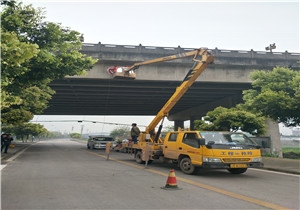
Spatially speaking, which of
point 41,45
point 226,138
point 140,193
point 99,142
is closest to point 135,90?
point 99,142

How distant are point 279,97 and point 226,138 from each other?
7396mm

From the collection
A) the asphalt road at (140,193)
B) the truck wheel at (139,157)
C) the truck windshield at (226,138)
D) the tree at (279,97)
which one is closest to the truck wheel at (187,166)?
the asphalt road at (140,193)

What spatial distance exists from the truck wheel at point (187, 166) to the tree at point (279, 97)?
803 centimetres

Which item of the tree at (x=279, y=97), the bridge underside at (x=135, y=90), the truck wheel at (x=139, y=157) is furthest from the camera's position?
the bridge underside at (x=135, y=90)

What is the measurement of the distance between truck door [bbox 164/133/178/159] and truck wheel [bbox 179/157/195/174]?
0.59 m

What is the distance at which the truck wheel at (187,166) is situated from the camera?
1127cm

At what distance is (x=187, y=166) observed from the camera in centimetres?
1157

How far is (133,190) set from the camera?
317 inches

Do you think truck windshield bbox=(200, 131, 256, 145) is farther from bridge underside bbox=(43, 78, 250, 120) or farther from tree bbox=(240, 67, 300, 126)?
bridge underside bbox=(43, 78, 250, 120)

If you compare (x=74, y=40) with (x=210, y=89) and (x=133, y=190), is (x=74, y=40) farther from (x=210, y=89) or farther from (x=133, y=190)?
(x=210, y=89)

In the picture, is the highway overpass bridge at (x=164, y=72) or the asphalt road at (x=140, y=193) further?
the highway overpass bridge at (x=164, y=72)

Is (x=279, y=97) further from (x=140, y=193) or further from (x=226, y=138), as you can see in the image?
(x=140, y=193)

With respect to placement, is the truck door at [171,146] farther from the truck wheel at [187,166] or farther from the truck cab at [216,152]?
the truck wheel at [187,166]

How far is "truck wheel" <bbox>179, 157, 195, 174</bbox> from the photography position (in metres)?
11.3
